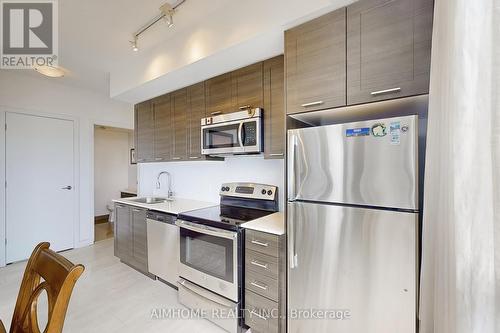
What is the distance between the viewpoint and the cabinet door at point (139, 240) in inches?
104

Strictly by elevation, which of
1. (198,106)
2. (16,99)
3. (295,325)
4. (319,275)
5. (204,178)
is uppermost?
(16,99)

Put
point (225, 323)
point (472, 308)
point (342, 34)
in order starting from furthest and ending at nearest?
point (225, 323), point (342, 34), point (472, 308)

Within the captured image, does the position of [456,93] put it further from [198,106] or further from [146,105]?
[146,105]

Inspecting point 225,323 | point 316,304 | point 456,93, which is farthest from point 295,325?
point 456,93

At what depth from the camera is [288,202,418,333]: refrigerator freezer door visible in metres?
1.12

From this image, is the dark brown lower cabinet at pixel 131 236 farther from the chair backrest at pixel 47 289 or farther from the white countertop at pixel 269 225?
the chair backrest at pixel 47 289

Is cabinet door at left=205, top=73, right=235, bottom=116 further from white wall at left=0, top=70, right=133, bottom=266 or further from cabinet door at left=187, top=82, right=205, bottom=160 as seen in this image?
white wall at left=0, top=70, right=133, bottom=266

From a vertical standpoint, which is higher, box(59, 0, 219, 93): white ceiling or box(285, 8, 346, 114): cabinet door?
box(59, 0, 219, 93): white ceiling

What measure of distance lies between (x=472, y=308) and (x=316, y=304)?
946 mm

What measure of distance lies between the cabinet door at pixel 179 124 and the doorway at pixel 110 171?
2.90 m

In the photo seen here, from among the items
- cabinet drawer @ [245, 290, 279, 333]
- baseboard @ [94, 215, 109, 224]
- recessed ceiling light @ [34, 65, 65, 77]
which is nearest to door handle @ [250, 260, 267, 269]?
cabinet drawer @ [245, 290, 279, 333]

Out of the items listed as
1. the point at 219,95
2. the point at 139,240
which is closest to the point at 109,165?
the point at 139,240

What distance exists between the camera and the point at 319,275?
53.7 inches

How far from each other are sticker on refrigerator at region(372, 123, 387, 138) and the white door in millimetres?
4305
